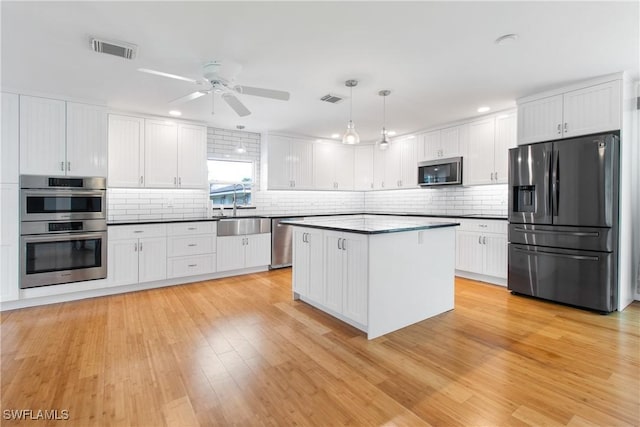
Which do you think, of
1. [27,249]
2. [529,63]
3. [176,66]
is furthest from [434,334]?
[27,249]

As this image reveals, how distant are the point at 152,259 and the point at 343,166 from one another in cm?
420

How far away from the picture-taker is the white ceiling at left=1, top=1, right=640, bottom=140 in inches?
84.4

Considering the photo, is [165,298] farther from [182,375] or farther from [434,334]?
[434,334]

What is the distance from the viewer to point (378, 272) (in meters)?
2.79

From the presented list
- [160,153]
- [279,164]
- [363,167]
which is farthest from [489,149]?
[160,153]

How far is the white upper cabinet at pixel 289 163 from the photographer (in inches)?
232

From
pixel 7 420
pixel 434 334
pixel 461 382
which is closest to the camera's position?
pixel 7 420

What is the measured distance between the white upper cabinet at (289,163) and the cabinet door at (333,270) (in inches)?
118

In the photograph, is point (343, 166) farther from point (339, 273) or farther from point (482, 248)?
point (339, 273)

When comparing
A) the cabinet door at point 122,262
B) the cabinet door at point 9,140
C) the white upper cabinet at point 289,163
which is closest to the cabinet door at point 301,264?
the cabinet door at point 122,262

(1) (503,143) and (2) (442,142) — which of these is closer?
(1) (503,143)

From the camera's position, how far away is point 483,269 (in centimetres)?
458

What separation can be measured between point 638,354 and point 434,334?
154 centimetres

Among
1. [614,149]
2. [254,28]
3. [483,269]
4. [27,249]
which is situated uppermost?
[254,28]
